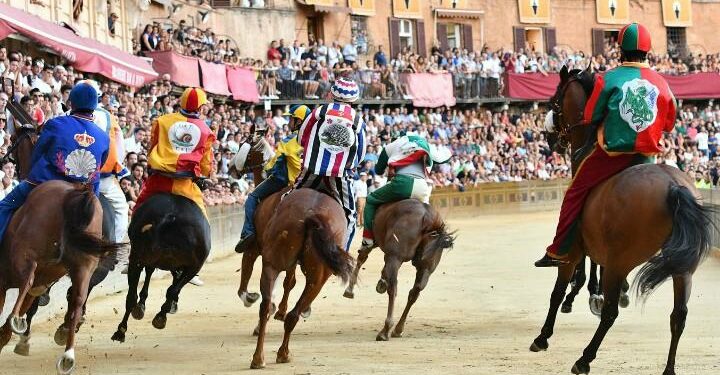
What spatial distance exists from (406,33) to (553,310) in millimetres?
46089

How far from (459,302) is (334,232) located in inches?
228

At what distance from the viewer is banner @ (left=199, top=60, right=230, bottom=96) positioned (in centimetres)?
3884

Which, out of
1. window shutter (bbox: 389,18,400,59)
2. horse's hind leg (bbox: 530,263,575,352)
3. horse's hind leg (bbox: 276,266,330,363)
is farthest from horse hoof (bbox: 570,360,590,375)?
window shutter (bbox: 389,18,400,59)

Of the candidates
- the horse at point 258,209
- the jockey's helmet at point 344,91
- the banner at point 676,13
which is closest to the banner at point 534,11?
the banner at point 676,13

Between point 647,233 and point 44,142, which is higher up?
point 44,142

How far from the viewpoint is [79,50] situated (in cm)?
2734

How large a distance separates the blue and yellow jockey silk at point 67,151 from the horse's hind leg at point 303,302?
2054mm

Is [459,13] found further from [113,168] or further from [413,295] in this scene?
[113,168]

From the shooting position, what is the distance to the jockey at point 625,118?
35.1ft

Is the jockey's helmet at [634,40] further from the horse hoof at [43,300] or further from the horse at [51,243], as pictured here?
the horse hoof at [43,300]

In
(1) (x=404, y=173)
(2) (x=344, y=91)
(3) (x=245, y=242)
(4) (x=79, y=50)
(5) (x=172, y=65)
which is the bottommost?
(3) (x=245, y=242)

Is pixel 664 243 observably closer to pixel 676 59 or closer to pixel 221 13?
pixel 221 13

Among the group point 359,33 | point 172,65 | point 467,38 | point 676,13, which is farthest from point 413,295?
point 676,13

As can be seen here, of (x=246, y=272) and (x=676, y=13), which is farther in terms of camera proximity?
(x=676, y=13)
